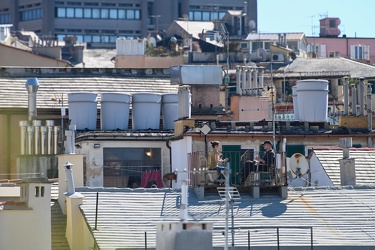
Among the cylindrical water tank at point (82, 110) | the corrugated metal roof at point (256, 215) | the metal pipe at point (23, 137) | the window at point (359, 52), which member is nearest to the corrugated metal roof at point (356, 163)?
the corrugated metal roof at point (256, 215)

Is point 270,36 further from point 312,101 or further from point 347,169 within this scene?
point 347,169

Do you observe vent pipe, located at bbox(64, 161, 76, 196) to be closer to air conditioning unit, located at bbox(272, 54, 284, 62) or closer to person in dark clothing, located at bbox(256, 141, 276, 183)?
person in dark clothing, located at bbox(256, 141, 276, 183)

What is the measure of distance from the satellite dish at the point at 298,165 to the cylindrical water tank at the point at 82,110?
13.3 m

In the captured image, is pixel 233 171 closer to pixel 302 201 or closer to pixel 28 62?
pixel 302 201

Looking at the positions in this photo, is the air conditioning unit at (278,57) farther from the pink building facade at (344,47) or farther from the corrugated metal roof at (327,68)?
the pink building facade at (344,47)

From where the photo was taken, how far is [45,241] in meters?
43.1

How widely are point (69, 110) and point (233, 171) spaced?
1320 cm

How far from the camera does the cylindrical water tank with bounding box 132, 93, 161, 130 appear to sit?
64500mm

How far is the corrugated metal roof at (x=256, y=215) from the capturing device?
42.7m

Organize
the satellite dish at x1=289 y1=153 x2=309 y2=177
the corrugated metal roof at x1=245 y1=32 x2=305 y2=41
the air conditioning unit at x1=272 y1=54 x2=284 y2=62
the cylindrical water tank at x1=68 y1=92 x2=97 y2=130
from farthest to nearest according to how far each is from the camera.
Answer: the corrugated metal roof at x1=245 y1=32 x2=305 y2=41, the air conditioning unit at x1=272 y1=54 x2=284 y2=62, the cylindrical water tank at x1=68 y1=92 x2=97 y2=130, the satellite dish at x1=289 y1=153 x2=309 y2=177

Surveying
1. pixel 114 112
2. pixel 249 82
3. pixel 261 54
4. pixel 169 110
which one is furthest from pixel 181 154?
pixel 261 54

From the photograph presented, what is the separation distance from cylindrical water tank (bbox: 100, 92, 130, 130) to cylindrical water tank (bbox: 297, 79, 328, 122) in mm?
6913

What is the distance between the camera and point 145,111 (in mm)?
64750

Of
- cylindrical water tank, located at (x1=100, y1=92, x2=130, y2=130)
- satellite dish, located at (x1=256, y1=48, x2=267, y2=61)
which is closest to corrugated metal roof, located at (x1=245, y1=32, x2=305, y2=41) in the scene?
satellite dish, located at (x1=256, y1=48, x2=267, y2=61)
